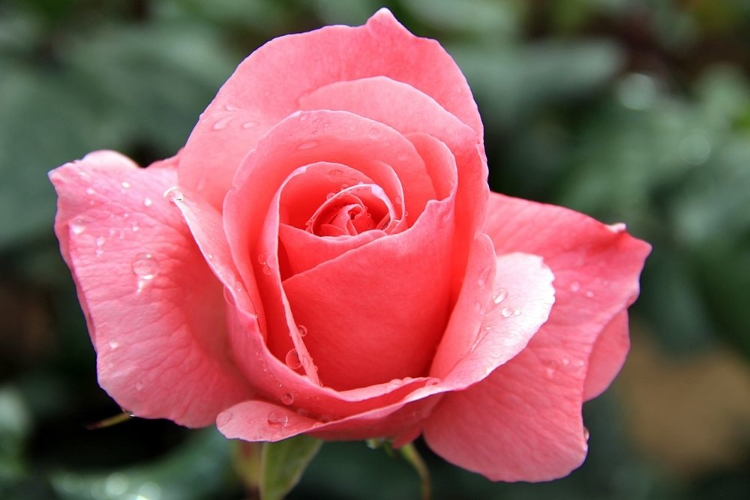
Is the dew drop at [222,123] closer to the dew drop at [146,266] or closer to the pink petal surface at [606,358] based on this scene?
the dew drop at [146,266]

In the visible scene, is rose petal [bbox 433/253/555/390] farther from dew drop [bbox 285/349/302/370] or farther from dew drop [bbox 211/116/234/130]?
dew drop [bbox 211/116/234/130]

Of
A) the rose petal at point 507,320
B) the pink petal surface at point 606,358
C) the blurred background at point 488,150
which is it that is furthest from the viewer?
the blurred background at point 488,150

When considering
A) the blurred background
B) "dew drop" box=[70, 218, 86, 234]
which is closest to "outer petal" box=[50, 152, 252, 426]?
"dew drop" box=[70, 218, 86, 234]

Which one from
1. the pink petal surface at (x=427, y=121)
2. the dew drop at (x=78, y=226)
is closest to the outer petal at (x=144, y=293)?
the dew drop at (x=78, y=226)

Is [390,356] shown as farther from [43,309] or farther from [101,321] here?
[43,309]

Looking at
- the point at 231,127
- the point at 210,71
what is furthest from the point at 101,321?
the point at 210,71

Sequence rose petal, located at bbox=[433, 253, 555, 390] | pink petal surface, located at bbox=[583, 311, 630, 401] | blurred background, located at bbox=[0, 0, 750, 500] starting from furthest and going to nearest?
blurred background, located at bbox=[0, 0, 750, 500]
pink petal surface, located at bbox=[583, 311, 630, 401]
rose petal, located at bbox=[433, 253, 555, 390]

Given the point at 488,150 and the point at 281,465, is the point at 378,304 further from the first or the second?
the point at 488,150
